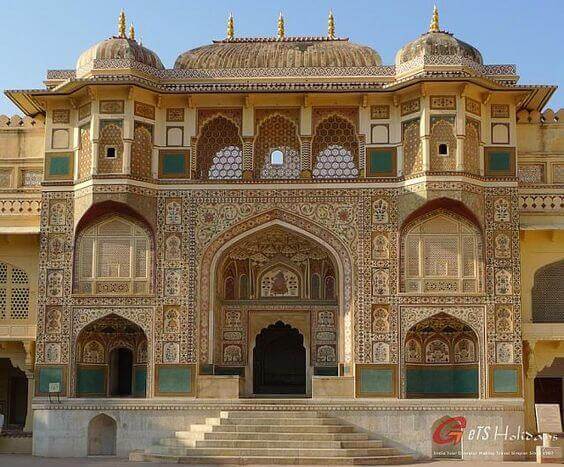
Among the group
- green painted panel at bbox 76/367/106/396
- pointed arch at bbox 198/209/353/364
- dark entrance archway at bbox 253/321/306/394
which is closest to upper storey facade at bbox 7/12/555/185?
pointed arch at bbox 198/209/353/364

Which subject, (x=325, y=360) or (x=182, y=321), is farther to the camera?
(x=325, y=360)

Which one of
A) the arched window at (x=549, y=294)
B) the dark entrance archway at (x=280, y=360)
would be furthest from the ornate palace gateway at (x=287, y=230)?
the arched window at (x=549, y=294)

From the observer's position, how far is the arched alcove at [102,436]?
20.8 meters

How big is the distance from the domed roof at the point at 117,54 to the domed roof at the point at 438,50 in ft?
17.7

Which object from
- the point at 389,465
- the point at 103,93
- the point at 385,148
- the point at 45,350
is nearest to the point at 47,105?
the point at 103,93

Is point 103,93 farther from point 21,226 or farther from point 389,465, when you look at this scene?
point 389,465

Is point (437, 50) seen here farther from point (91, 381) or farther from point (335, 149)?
point (91, 381)

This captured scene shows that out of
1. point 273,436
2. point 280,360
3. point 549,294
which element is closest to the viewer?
point 273,436

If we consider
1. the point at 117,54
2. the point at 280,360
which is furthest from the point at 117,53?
the point at 280,360

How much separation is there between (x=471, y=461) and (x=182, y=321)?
647 cm

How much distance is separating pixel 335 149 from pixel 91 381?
7204 millimetres

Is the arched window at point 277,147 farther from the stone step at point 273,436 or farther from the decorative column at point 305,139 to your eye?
the stone step at point 273,436

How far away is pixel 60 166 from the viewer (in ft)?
71.4

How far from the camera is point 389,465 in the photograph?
19.1 meters
